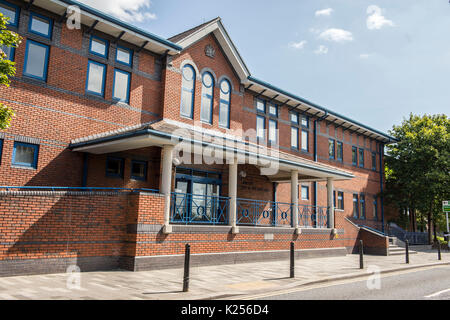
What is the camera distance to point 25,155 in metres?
11.8

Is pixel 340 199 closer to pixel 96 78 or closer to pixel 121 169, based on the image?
pixel 121 169

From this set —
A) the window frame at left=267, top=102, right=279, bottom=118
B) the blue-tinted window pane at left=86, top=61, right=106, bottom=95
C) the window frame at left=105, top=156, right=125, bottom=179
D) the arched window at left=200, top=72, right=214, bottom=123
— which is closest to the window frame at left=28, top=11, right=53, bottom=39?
the blue-tinted window pane at left=86, top=61, right=106, bottom=95

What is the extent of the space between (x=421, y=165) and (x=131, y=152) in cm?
2272

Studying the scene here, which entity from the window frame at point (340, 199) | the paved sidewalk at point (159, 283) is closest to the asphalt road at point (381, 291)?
the paved sidewalk at point (159, 283)

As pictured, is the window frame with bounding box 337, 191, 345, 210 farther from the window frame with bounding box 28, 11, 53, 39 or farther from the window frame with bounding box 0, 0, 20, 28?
the window frame with bounding box 0, 0, 20, 28

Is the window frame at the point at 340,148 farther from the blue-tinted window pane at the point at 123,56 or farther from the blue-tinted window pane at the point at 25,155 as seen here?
the blue-tinted window pane at the point at 25,155

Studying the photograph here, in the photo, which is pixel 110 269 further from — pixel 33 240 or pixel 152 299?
pixel 152 299

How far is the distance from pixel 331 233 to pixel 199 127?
27.4ft

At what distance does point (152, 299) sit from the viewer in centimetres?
720

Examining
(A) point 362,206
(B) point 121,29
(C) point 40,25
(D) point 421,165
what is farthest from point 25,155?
(D) point 421,165

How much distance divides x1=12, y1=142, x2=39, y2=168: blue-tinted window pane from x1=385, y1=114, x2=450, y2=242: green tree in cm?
2470

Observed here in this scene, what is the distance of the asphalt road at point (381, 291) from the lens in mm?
7939

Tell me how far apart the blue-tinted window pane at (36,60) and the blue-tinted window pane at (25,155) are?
2294 millimetres
